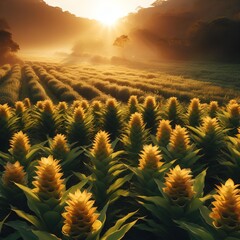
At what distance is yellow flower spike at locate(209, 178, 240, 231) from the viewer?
4070 mm

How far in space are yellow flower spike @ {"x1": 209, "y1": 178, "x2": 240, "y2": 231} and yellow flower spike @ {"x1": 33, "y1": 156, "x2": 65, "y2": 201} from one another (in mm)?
2113

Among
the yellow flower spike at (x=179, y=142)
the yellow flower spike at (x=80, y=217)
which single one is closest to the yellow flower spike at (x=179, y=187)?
the yellow flower spike at (x=80, y=217)

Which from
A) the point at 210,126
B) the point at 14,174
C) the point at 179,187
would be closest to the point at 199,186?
the point at 179,187

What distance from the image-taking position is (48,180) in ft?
16.4

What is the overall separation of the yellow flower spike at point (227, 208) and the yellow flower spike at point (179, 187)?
0.61m

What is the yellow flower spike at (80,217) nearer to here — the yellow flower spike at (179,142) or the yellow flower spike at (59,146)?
the yellow flower spike at (179,142)

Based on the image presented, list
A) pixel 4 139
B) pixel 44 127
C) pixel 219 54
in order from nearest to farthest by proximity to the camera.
Result: pixel 4 139, pixel 44 127, pixel 219 54

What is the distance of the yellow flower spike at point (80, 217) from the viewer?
3.98m

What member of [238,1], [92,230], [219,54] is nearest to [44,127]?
[92,230]

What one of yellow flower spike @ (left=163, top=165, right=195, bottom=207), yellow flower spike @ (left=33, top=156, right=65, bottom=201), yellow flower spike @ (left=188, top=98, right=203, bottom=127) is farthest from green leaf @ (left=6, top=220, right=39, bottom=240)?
yellow flower spike @ (left=188, top=98, right=203, bottom=127)

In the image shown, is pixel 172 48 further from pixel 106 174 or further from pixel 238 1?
pixel 106 174

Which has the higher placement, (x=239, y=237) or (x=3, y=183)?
(x=239, y=237)

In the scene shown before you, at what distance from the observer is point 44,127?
512 inches

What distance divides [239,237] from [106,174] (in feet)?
10.3
